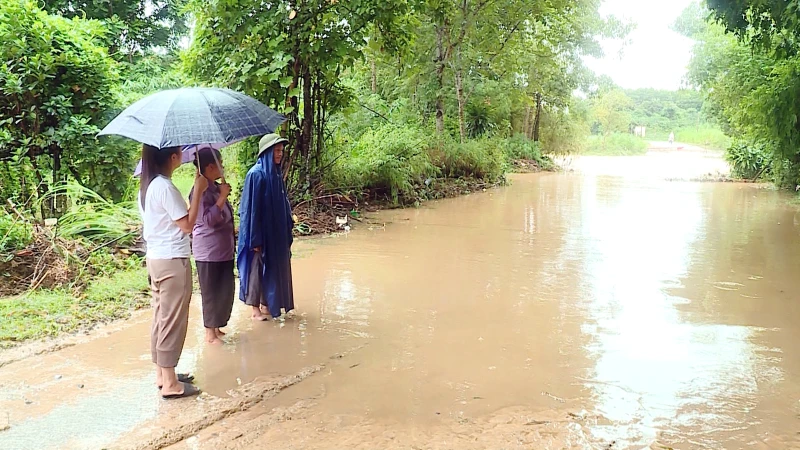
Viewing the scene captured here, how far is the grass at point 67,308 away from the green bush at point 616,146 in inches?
1712

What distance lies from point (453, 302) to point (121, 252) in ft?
12.5

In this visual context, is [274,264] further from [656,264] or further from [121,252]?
[656,264]

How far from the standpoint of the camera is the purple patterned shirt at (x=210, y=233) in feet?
15.5

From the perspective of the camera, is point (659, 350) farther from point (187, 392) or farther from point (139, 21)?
point (139, 21)

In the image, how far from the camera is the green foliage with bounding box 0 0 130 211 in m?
7.05

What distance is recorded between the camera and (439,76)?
1973 centimetres

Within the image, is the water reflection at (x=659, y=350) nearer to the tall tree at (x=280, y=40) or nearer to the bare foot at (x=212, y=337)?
the bare foot at (x=212, y=337)

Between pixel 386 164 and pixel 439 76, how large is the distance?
7.88 metres

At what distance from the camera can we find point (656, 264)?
8219mm

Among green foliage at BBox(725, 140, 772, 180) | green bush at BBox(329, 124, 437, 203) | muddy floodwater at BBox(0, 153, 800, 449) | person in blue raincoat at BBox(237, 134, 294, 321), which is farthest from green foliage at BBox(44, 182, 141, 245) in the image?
green foliage at BBox(725, 140, 772, 180)

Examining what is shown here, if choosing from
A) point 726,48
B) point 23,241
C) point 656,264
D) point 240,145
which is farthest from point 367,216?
point 726,48

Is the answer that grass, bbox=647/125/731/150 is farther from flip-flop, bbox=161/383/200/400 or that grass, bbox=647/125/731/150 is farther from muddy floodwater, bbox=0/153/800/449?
flip-flop, bbox=161/383/200/400

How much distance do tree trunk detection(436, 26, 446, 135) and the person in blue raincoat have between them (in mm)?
13675

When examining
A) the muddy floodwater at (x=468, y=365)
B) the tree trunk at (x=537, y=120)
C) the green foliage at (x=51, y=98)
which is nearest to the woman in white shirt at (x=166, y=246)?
the muddy floodwater at (x=468, y=365)
